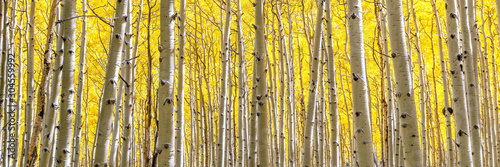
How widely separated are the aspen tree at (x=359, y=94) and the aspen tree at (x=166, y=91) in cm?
105

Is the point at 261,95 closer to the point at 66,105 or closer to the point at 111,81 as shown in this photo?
the point at 111,81

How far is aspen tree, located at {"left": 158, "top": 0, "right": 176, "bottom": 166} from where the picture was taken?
2.62m

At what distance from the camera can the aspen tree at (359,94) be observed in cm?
259

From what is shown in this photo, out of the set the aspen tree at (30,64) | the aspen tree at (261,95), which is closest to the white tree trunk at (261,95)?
the aspen tree at (261,95)

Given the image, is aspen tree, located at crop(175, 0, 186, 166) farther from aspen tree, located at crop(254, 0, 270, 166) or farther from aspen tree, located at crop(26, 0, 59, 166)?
aspen tree, located at crop(26, 0, 59, 166)

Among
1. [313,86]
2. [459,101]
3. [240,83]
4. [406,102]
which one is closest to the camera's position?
[406,102]

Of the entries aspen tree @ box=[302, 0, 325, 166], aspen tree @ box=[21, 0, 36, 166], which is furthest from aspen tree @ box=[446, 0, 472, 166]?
aspen tree @ box=[21, 0, 36, 166]

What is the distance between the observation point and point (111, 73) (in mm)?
2623

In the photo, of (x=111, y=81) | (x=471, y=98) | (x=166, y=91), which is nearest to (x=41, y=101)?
(x=111, y=81)

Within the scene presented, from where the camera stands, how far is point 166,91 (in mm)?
2633

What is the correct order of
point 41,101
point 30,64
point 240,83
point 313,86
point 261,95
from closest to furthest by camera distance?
point 41,101, point 261,95, point 30,64, point 313,86, point 240,83

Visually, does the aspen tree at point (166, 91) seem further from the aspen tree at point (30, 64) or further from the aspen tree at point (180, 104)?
the aspen tree at point (30, 64)

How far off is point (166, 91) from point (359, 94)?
111 cm

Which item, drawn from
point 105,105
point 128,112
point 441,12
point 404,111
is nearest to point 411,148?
point 404,111
